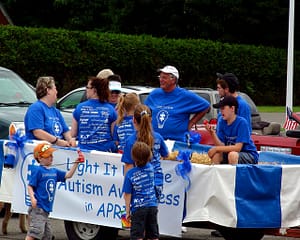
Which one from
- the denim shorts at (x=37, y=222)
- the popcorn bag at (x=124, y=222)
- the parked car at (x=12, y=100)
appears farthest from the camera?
the parked car at (x=12, y=100)

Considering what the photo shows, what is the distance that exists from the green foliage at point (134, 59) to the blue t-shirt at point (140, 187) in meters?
29.3

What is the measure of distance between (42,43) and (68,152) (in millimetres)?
29442

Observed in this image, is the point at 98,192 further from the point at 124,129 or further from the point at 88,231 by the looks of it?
the point at 124,129

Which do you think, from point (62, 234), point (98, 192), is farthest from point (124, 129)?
point (62, 234)

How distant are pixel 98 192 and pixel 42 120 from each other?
3.55 ft

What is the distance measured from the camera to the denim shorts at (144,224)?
894 cm

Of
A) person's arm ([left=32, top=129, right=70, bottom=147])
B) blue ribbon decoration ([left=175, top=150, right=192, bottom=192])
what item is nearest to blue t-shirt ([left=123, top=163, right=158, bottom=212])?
blue ribbon decoration ([left=175, top=150, right=192, bottom=192])

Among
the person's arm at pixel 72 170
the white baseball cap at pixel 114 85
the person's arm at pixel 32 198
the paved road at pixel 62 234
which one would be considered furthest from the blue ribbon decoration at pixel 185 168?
the paved road at pixel 62 234

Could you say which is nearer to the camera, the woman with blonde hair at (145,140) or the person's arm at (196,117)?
the woman with blonde hair at (145,140)

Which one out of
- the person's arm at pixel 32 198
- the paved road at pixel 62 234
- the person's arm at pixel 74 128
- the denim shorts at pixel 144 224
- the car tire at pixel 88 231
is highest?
the person's arm at pixel 74 128

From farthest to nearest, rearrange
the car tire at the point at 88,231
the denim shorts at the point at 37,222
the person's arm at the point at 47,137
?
the person's arm at the point at 47,137
the car tire at the point at 88,231
the denim shorts at the point at 37,222

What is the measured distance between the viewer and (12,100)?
14820 millimetres

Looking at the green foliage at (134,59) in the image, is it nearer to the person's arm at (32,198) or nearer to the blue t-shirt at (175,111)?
the blue t-shirt at (175,111)

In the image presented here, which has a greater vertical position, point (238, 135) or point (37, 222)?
point (238, 135)
